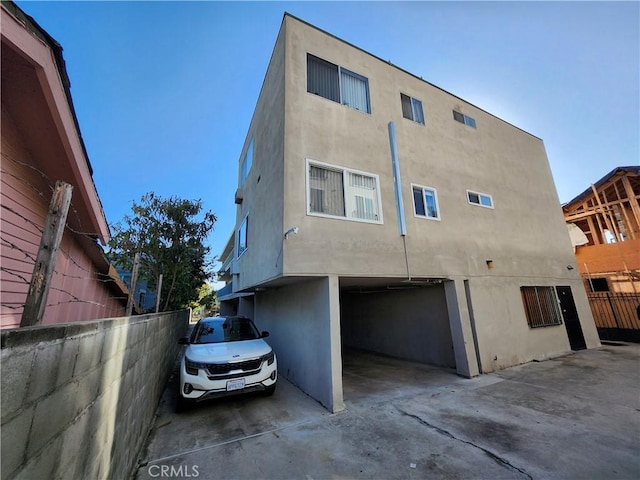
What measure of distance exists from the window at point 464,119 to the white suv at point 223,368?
10189 millimetres

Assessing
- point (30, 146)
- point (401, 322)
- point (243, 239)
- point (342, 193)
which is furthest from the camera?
point (243, 239)

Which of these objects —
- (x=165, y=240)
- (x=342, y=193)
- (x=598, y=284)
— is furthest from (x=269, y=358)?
(x=598, y=284)

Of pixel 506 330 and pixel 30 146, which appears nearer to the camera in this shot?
pixel 30 146

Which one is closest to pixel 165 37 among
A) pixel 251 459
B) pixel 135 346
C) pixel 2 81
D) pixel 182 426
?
pixel 2 81

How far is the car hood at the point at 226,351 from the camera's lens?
5148 millimetres

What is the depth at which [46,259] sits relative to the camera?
59.6 inches

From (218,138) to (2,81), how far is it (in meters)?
9.52

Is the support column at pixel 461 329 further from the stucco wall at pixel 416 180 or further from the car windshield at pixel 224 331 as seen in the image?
the car windshield at pixel 224 331

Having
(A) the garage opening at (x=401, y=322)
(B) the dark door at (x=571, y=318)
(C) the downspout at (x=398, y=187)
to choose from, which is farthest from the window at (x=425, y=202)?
(B) the dark door at (x=571, y=318)

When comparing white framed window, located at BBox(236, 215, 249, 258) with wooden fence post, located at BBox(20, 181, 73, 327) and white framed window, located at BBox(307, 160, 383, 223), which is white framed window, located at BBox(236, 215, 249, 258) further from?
wooden fence post, located at BBox(20, 181, 73, 327)

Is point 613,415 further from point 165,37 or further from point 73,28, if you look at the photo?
point 165,37

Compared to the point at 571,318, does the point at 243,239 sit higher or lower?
higher

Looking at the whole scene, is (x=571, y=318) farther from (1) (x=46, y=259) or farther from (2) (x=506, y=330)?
(1) (x=46, y=259)

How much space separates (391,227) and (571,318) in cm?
906
